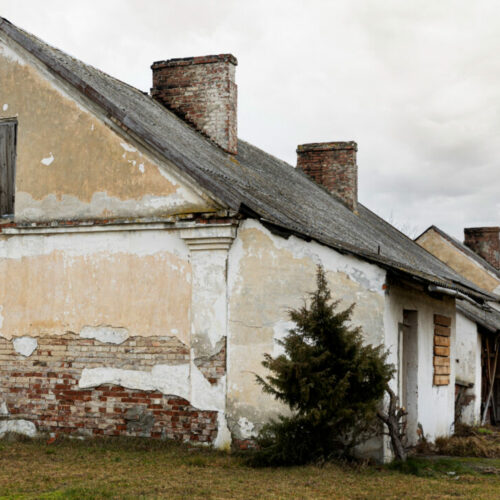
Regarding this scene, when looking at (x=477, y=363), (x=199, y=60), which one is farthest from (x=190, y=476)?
(x=477, y=363)

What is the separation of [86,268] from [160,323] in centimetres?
126

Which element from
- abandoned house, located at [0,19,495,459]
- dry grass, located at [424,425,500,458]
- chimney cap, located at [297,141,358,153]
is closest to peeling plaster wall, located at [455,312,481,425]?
dry grass, located at [424,425,500,458]

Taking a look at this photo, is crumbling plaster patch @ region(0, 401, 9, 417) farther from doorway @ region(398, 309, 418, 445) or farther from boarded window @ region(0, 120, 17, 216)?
doorway @ region(398, 309, 418, 445)

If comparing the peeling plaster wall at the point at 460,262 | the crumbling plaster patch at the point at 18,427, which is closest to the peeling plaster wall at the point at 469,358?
the crumbling plaster patch at the point at 18,427

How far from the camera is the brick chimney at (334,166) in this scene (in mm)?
18938

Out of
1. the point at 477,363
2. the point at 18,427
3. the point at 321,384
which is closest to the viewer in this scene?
the point at 321,384

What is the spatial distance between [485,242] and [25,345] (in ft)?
70.6

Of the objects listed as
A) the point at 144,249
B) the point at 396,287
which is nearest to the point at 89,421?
the point at 144,249

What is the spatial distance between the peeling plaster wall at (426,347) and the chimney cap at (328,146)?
276 inches

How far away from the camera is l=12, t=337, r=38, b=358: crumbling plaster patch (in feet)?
32.2

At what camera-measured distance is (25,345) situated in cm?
987

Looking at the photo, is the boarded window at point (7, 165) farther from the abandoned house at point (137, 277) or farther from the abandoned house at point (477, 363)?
the abandoned house at point (477, 363)

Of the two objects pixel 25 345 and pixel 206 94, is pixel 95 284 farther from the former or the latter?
pixel 206 94

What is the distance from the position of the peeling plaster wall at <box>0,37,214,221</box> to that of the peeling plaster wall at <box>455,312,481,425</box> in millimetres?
8238
